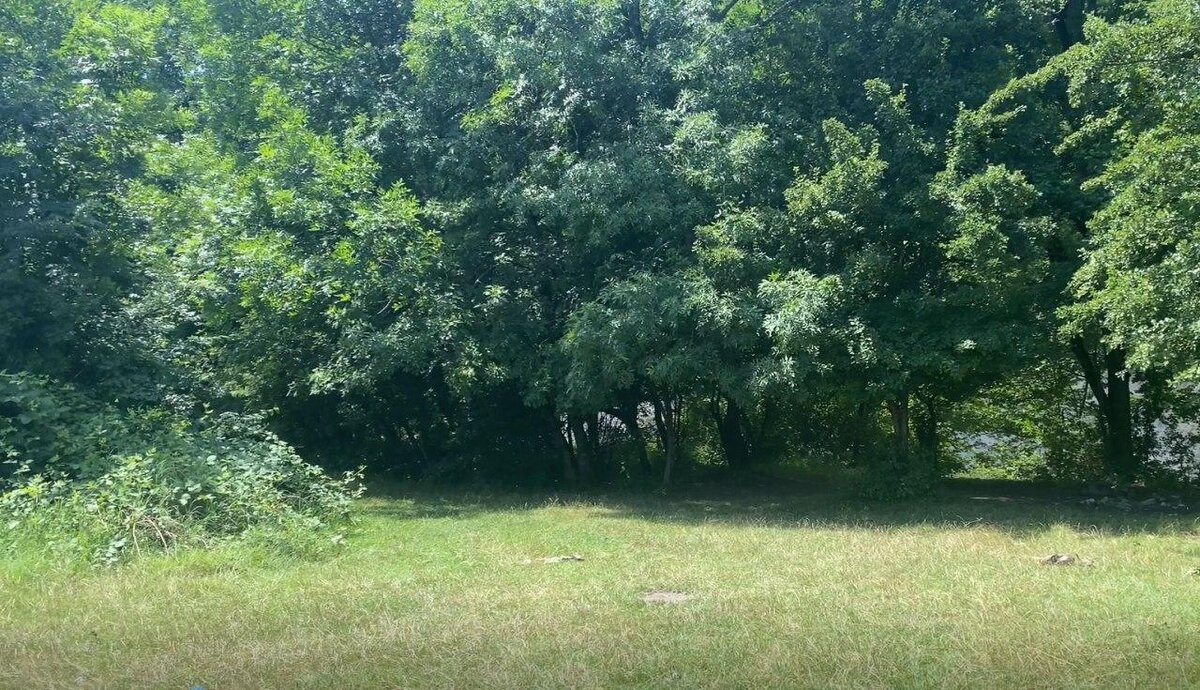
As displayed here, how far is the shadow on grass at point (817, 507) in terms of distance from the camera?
1262 cm

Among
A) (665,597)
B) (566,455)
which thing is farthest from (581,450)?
(665,597)

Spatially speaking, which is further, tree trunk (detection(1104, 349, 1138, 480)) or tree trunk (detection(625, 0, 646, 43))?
tree trunk (detection(625, 0, 646, 43))

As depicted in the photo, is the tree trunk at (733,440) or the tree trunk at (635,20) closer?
the tree trunk at (635,20)

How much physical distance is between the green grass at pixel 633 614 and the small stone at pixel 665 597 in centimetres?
15

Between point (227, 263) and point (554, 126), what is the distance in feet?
19.0

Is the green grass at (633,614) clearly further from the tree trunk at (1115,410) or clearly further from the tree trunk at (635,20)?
the tree trunk at (635,20)

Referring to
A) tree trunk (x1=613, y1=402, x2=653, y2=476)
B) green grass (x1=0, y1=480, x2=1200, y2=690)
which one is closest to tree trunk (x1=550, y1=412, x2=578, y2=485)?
tree trunk (x1=613, y1=402, x2=653, y2=476)

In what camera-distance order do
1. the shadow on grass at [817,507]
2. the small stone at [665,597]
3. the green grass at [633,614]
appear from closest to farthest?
the green grass at [633,614] → the small stone at [665,597] → the shadow on grass at [817,507]

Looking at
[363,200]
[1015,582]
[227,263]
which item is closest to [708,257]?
[363,200]

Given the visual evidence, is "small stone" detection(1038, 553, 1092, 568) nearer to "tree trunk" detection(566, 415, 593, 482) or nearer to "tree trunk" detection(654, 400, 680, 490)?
"tree trunk" detection(654, 400, 680, 490)

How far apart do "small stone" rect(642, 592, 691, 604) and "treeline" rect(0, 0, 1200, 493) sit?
5391 mm

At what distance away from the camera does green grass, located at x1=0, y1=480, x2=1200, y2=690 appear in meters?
5.81

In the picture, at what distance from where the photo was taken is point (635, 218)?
14805 mm

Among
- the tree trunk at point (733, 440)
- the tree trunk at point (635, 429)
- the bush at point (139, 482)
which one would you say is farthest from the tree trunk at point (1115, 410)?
the bush at point (139, 482)
